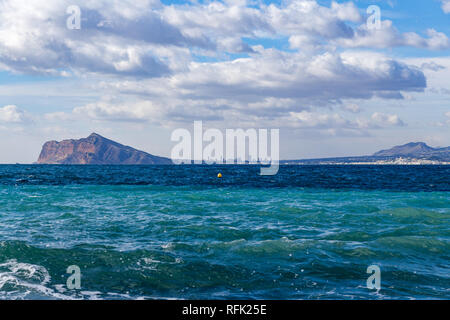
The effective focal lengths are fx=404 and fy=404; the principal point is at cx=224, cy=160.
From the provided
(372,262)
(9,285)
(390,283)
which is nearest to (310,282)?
(390,283)

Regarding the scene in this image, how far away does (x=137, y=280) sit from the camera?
42.8 feet

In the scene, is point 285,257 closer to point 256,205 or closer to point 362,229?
point 362,229

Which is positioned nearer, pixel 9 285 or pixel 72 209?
pixel 9 285

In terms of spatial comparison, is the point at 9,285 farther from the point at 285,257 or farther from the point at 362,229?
the point at 362,229

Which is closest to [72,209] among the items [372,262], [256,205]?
[256,205]
